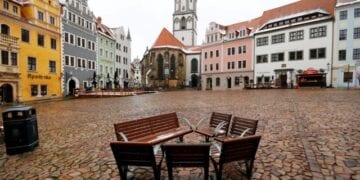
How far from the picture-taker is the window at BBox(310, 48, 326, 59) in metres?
38.3

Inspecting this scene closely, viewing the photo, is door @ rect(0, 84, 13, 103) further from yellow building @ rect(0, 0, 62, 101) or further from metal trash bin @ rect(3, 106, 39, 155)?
metal trash bin @ rect(3, 106, 39, 155)

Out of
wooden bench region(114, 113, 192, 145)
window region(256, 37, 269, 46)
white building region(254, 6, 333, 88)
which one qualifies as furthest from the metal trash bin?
window region(256, 37, 269, 46)

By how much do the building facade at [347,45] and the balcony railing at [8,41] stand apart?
4447 centimetres

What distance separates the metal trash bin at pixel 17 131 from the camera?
671cm

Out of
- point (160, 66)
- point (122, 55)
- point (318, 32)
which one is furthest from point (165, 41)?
point (318, 32)

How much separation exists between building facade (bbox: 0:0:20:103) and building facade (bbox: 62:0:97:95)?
25.1 ft

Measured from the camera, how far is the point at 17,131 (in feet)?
22.4

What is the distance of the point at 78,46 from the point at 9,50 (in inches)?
494

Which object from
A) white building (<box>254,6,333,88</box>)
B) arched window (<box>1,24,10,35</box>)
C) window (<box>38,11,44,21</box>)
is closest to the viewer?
arched window (<box>1,24,10,35</box>)

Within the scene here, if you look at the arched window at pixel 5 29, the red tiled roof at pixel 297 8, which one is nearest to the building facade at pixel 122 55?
the arched window at pixel 5 29

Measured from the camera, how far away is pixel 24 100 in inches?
1081

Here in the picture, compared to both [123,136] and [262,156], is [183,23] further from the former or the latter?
[123,136]

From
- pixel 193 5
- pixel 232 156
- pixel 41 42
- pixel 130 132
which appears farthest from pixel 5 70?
pixel 193 5

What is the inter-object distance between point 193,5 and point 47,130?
82824 millimetres
